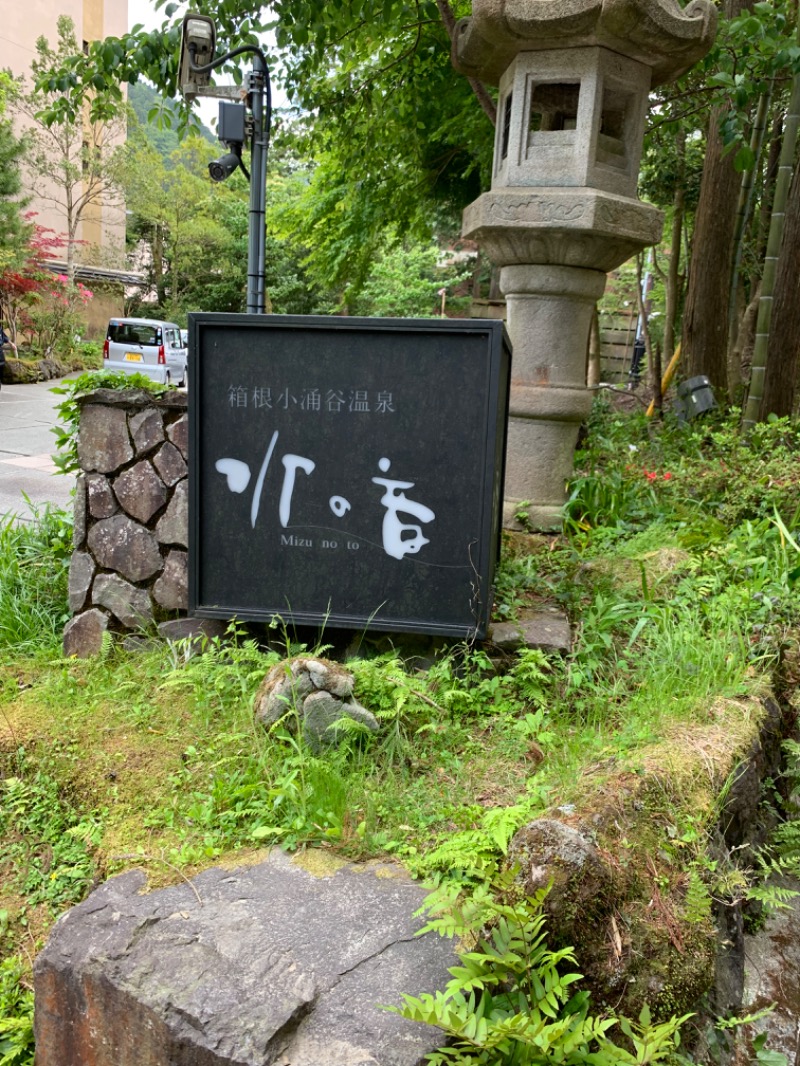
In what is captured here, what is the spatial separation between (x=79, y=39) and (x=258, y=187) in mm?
25520

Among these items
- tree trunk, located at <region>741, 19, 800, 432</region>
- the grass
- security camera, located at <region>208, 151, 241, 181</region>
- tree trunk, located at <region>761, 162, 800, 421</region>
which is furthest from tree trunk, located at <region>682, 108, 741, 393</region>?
the grass

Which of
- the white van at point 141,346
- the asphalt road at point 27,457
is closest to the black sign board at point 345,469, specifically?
the asphalt road at point 27,457

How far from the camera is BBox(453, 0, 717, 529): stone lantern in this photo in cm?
474

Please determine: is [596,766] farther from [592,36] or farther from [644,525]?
[592,36]

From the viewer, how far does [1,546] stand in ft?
15.9

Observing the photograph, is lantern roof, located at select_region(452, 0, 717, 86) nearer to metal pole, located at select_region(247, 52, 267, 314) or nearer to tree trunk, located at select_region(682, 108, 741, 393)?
metal pole, located at select_region(247, 52, 267, 314)

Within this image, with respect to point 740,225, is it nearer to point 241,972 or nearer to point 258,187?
point 258,187

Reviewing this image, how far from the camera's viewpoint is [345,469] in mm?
3506

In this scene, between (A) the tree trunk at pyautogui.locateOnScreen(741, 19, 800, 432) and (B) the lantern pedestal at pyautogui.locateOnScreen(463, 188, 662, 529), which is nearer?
(B) the lantern pedestal at pyautogui.locateOnScreen(463, 188, 662, 529)

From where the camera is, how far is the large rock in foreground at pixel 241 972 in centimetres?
193

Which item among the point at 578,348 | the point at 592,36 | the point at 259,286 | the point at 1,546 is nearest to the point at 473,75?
the point at 592,36

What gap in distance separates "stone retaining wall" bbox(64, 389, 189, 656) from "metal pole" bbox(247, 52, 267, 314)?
3.91 m

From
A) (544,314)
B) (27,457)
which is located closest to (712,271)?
(544,314)

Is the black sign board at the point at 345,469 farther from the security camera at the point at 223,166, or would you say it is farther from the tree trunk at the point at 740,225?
the tree trunk at the point at 740,225
